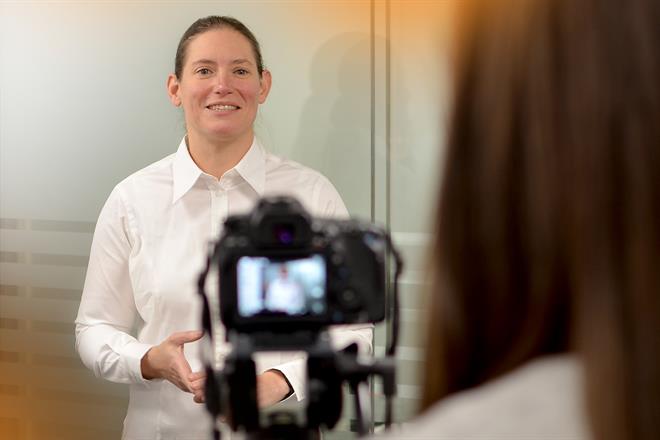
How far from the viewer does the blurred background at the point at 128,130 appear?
115 inches

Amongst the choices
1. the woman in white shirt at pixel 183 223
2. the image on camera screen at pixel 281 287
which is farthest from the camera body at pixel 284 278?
the woman in white shirt at pixel 183 223

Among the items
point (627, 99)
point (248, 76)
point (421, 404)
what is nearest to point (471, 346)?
point (421, 404)

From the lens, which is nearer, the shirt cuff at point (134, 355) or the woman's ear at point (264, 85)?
the shirt cuff at point (134, 355)

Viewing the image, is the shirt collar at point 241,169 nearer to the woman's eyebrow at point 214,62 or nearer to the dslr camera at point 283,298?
the woman's eyebrow at point 214,62

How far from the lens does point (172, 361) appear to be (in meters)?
2.46

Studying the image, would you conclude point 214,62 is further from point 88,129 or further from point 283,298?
point 283,298

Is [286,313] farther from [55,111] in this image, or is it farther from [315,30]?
[55,111]

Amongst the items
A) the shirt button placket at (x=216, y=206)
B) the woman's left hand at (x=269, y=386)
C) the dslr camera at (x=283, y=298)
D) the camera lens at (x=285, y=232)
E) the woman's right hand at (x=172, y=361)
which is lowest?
the woman's left hand at (x=269, y=386)

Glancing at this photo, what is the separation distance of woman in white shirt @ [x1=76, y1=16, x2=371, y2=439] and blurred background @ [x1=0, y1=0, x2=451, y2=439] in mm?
222

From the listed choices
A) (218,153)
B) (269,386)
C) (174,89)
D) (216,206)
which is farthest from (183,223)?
(269,386)

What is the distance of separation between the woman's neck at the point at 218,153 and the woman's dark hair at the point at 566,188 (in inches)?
81.9

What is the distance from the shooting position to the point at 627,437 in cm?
61

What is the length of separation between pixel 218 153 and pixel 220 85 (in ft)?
0.65

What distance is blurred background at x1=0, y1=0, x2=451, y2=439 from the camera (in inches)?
115
